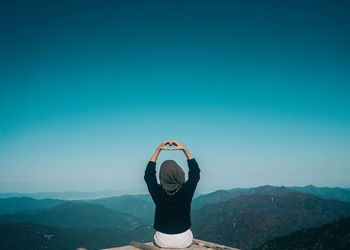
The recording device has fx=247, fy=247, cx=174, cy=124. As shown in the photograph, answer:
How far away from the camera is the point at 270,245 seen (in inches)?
4555

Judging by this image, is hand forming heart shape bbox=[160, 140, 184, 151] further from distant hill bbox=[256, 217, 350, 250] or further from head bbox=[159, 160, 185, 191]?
distant hill bbox=[256, 217, 350, 250]

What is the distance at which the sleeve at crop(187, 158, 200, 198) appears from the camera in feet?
17.3

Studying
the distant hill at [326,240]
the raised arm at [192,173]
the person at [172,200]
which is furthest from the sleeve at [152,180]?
→ the distant hill at [326,240]

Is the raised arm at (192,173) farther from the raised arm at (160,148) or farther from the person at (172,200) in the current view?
the raised arm at (160,148)

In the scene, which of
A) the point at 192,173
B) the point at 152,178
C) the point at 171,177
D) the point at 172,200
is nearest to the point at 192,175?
the point at 192,173

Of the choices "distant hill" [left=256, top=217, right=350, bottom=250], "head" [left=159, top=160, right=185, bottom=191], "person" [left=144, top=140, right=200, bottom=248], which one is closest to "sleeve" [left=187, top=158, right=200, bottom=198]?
"person" [left=144, top=140, right=200, bottom=248]

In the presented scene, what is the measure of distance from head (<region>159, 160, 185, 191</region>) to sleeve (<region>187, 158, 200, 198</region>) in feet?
0.64

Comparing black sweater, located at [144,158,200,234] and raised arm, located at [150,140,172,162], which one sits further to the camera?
raised arm, located at [150,140,172,162]

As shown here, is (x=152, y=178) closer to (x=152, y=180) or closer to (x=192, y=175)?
(x=152, y=180)

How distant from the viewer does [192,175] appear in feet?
17.8

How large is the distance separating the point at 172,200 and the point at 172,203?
0.08 meters

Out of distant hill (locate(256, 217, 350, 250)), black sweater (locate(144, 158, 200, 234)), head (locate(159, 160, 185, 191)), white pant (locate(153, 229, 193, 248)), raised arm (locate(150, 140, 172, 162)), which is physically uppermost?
raised arm (locate(150, 140, 172, 162))

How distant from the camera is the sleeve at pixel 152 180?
527 centimetres

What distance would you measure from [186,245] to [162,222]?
715 mm
